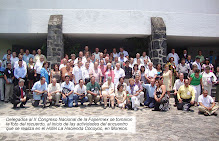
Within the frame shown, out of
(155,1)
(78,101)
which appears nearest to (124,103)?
(78,101)

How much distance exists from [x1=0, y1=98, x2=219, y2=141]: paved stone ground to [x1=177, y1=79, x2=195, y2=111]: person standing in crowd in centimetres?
27

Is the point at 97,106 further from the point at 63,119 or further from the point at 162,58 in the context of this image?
the point at 162,58

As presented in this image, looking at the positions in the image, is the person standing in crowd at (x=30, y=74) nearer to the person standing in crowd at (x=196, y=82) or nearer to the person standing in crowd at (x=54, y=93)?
the person standing in crowd at (x=54, y=93)

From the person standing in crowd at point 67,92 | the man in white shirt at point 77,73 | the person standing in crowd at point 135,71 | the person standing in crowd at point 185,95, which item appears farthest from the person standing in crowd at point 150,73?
the person standing in crowd at point 67,92

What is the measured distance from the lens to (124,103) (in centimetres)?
614

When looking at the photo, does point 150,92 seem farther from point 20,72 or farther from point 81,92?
point 20,72

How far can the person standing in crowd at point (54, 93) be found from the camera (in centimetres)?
629

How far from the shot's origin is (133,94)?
641 cm

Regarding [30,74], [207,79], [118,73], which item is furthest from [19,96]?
[207,79]

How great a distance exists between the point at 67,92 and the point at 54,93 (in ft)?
1.41

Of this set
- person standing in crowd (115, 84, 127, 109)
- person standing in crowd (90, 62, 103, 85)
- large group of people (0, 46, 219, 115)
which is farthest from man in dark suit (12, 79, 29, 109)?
person standing in crowd (115, 84, 127, 109)

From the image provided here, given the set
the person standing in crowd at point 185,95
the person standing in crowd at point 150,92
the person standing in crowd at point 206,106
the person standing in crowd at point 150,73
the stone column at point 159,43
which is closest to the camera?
the person standing in crowd at point 206,106

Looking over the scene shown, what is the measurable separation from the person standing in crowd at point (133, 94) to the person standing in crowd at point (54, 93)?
7.56 ft
